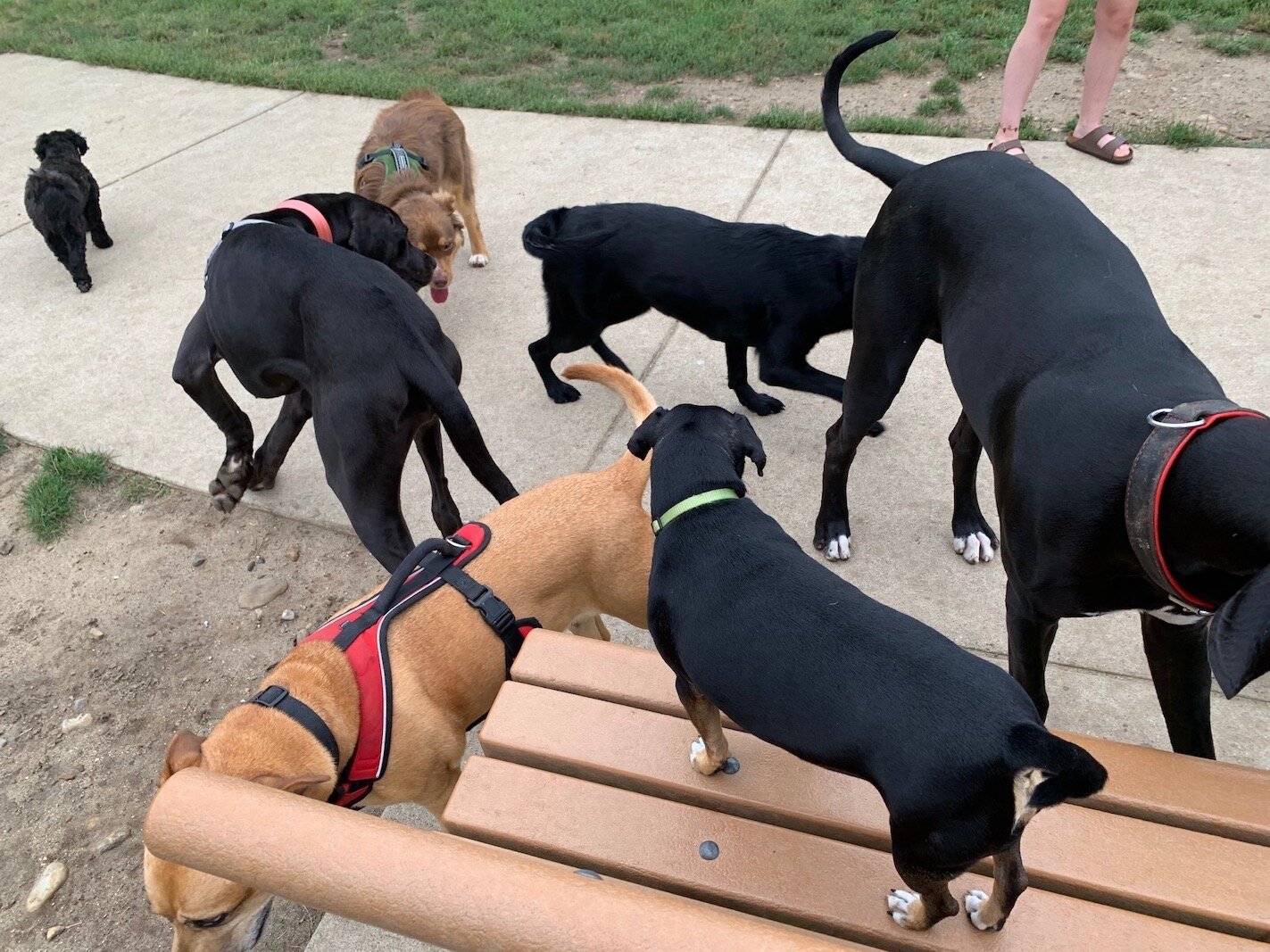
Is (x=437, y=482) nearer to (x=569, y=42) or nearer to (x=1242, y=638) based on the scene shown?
(x=1242, y=638)

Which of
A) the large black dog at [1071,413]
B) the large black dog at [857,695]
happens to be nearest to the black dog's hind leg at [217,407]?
the large black dog at [857,695]

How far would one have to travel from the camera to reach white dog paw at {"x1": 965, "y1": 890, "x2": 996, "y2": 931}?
1.60m

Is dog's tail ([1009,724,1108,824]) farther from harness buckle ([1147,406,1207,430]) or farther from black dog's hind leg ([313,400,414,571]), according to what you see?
black dog's hind leg ([313,400,414,571])

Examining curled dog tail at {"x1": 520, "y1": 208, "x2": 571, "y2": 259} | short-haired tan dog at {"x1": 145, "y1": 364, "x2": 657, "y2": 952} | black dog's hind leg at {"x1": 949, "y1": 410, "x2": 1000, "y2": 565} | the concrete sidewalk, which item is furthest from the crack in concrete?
black dog's hind leg at {"x1": 949, "y1": 410, "x2": 1000, "y2": 565}

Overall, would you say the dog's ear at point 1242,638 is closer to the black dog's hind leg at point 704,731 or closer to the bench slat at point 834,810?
the bench slat at point 834,810

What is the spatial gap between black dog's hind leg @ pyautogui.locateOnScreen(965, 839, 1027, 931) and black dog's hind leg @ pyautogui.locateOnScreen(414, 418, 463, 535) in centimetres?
231

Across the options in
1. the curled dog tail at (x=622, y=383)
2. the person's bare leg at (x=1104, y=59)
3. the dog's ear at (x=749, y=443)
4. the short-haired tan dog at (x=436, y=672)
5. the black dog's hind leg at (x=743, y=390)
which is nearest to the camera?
the short-haired tan dog at (x=436, y=672)

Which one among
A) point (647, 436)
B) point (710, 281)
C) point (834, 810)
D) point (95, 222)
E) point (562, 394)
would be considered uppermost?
point (647, 436)

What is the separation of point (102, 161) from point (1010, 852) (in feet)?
27.2

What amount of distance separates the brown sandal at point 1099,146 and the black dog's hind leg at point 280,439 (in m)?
4.83

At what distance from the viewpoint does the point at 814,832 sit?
6.01 ft

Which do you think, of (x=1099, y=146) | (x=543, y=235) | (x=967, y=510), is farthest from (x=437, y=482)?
(x=1099, y=146)

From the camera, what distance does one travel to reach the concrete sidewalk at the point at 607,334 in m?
3.22

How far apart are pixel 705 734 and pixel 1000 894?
643 mm
